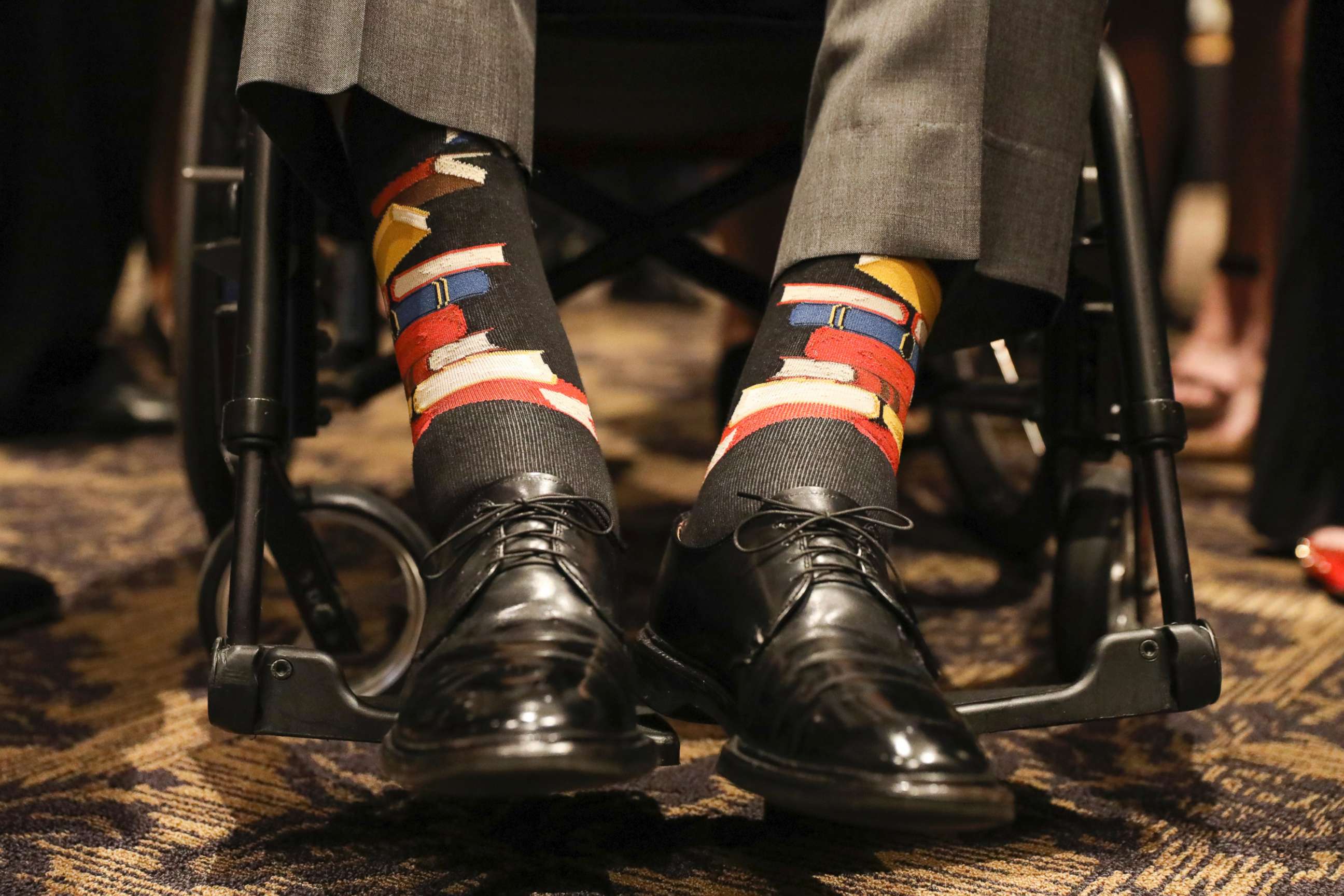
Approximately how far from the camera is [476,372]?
0.54m

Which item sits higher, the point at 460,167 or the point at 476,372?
the point at 460,167

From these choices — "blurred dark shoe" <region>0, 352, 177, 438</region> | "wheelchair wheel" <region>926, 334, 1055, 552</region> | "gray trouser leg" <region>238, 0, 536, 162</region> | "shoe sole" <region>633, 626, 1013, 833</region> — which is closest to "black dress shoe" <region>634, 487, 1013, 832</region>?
"shoe sole" <region>633, 626, 1013, 833</region>

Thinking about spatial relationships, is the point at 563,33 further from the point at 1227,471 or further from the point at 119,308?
the point at 119,308

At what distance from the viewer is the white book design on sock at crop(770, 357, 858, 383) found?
54 cm

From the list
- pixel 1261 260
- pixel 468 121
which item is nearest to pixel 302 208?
pixel 468 121

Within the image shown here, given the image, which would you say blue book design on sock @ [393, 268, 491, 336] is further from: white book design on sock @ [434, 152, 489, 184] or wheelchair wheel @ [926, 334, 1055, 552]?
wheelchair wheel @ [926, 334, 1055, 552]

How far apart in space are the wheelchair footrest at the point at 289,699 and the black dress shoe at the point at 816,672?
4cm

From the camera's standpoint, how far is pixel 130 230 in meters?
1.76

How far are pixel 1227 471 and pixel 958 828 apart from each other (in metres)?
1.24

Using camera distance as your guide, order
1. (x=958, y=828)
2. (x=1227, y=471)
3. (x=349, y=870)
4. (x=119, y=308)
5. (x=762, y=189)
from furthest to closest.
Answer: (x=119, y=308) < (x=1227, y=471) < (x=762, y=189) < (x=349, y=870) < (x=958, y=828)

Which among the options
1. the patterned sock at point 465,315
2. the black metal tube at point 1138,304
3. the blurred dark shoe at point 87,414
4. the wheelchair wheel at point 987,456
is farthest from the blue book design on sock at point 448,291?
the blurred dark shoe at point 87,414

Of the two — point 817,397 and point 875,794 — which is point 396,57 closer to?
point 817,397

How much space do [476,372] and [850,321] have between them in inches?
6.9

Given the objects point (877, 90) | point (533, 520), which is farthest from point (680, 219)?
point (533, 520)
